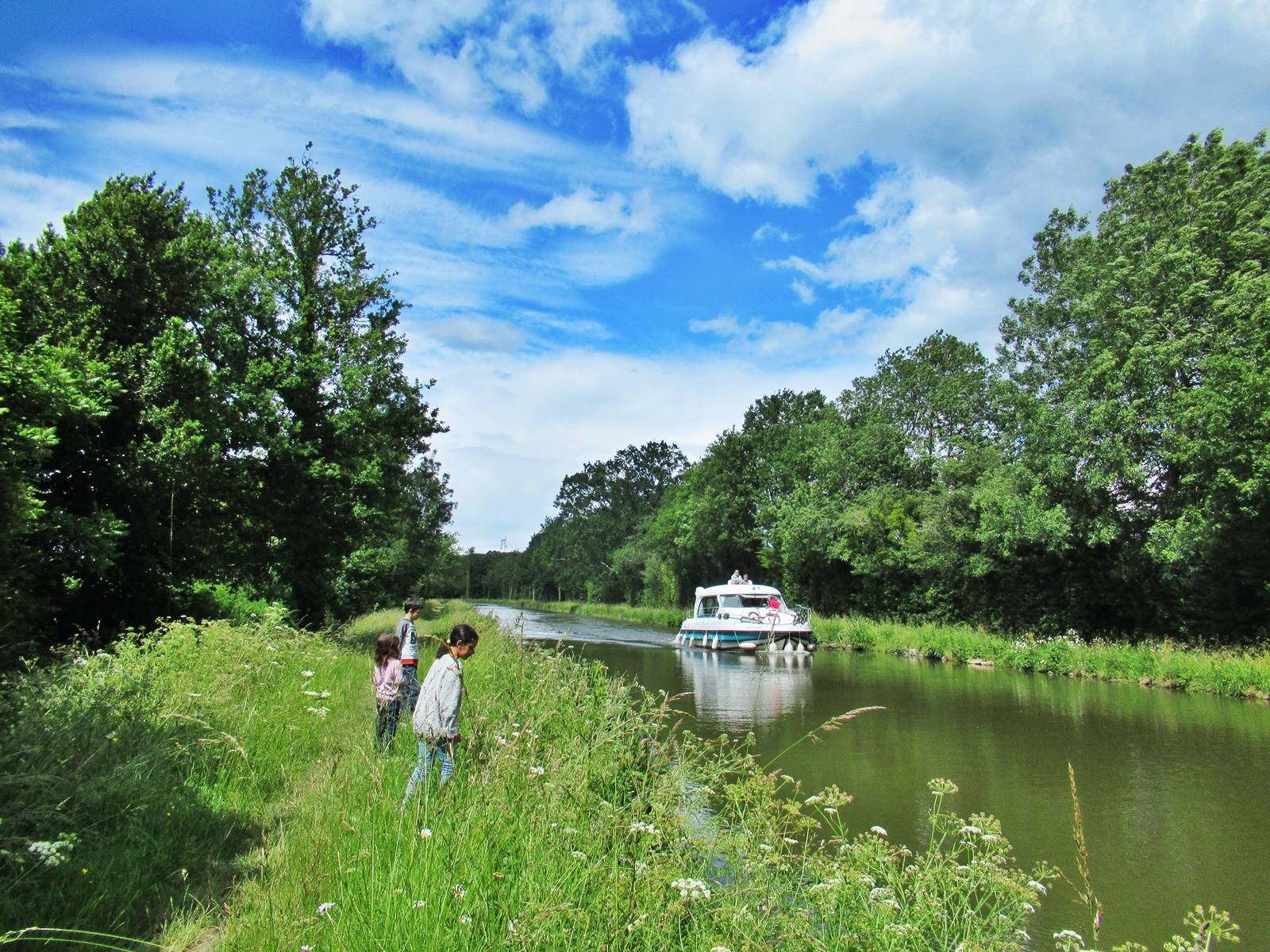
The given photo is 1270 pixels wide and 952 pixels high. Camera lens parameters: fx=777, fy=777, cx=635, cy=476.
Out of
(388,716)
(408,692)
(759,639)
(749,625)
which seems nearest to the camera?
(388,716)

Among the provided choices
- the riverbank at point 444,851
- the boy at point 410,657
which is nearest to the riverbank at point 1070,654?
the riverbank at point 444,851

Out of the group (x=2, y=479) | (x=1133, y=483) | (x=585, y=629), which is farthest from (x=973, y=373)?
(x=2, y=479)

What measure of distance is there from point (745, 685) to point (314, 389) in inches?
588

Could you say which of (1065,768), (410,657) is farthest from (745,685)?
(410,657)

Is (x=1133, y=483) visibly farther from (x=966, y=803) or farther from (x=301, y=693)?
(x=301, y=693)

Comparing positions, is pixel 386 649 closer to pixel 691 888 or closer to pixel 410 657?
pixel 410 657

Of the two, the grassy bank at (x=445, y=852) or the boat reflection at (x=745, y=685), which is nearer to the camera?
the grassy bank at (x=445, y=852)

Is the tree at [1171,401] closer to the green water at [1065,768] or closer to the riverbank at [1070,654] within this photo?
the riverbank at [1070,654]

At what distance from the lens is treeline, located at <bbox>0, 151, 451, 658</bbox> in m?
11.7

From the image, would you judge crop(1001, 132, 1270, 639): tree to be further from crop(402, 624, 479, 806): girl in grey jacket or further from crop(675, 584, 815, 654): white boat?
crop(402, 624, 479, 806): girl in grey jacket

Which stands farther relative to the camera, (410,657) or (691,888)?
(410,657)

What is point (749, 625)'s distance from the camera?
3475cm

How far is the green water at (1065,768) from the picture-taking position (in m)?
7.06

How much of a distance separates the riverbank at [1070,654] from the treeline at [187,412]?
1981 cm
